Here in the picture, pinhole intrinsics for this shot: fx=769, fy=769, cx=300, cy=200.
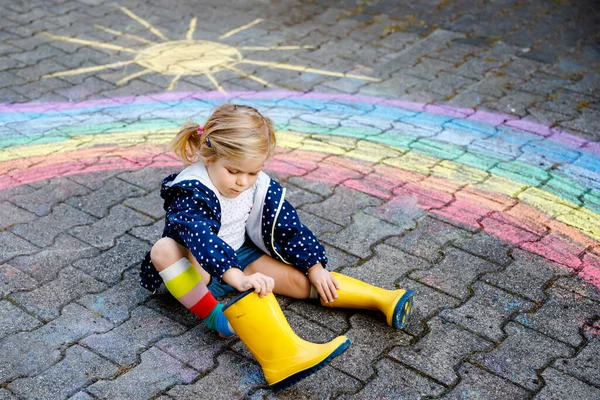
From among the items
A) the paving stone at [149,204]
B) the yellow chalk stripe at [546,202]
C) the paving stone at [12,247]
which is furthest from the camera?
the yellow chalk stripe at [546,202]

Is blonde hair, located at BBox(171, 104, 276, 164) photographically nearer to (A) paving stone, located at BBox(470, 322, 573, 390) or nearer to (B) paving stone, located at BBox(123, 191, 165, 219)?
(B) paving stone, located at BBox(123, 191, 165, 219)

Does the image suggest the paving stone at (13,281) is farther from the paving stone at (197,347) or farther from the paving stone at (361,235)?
the paving stone at (361,235)

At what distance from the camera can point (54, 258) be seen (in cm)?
322

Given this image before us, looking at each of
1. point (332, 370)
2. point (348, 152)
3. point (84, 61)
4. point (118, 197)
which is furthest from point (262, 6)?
point (332, 370)

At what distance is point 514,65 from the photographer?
5438mm

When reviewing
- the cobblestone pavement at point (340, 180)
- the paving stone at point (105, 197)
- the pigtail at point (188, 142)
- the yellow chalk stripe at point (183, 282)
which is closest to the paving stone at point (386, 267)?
the cobblestone pavement at point (340, 180)

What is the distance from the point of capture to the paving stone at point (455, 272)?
10.2ft

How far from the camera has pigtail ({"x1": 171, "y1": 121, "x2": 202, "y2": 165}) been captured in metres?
2.82

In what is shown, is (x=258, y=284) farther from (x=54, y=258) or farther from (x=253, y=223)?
(x=54, y=258)

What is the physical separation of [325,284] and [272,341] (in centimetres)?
44

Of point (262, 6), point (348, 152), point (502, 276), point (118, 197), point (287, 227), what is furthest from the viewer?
point (262, 6)

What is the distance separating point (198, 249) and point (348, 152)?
5.85 feet

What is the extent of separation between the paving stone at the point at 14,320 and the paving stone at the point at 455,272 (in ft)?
4.92

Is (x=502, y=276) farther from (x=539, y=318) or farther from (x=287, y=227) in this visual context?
(x=287, y=227)
